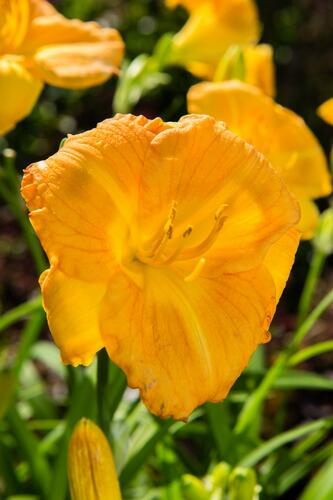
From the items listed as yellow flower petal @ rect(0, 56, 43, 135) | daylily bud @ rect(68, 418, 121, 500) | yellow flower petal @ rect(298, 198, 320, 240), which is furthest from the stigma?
yellow flower petal @ rect(298, 198, 320, 240)

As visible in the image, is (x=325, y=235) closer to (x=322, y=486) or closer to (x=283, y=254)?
(x=322, y=486)

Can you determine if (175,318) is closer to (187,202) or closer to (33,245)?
(187,202)

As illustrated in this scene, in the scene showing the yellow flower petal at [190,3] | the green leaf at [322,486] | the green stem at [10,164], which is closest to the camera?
the green stem at [10,164]

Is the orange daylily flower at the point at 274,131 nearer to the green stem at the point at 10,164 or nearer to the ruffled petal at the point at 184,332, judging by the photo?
the green stem at the point at 10,164

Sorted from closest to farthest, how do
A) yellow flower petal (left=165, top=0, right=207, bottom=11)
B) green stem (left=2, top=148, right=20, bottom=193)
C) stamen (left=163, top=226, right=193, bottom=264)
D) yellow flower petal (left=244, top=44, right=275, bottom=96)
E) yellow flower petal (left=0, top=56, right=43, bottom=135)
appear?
stamen (left=163, top=226, right=193, bottom=264), yellow flower petal (left=0, top=56, right=43, bottom=135), green stem (left=2, top=148, right=20, bottom=193), yellow flower petal (left=244, top=44, right=275, bottom=96), yellow flower petal (left=165, top=0, right=207, bottom=11)

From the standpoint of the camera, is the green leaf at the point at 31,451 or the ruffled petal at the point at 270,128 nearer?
the ruffled petal at the point at 270,128

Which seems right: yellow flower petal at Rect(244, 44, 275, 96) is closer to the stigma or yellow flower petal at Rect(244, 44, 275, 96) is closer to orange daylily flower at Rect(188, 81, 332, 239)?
orange daylily flower at Rect(188, 81, 332, 239)

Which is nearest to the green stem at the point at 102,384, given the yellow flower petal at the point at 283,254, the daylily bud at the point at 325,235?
the yellow flower petal at the point at 283,254

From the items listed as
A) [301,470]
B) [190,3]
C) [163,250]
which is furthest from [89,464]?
[190,3]
